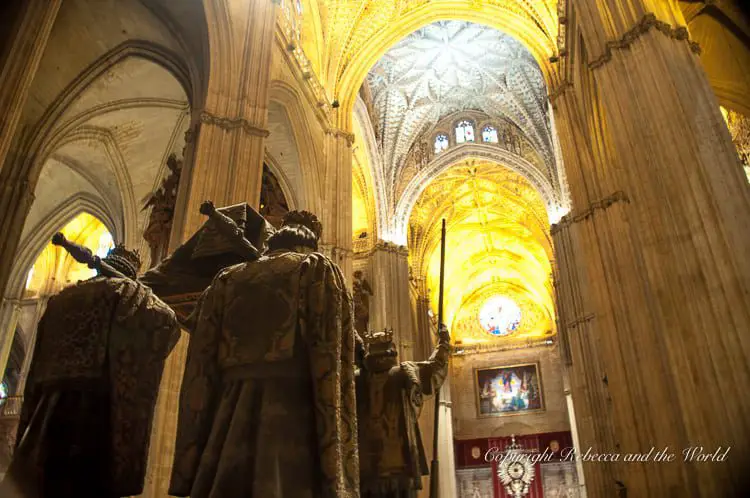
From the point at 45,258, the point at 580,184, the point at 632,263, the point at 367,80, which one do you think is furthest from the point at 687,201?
the point at 45,258

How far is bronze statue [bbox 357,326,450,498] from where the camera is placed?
352 cm

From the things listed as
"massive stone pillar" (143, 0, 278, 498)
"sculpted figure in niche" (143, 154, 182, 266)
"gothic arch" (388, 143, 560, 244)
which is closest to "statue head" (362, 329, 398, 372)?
"massive stone pillar" (143, 0, 278, 498)

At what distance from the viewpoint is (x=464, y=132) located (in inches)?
775

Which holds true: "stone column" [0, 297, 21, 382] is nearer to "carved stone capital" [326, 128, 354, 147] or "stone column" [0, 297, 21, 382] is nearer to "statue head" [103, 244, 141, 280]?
"carved stone capital" [326, 128, 354, 147]

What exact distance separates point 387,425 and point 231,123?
5.55m

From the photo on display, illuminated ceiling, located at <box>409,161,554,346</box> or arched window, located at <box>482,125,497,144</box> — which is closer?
arched window, located at <box>482,125,497,144</box>

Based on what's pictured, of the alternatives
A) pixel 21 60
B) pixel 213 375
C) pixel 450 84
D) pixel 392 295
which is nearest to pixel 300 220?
pixel 213 375

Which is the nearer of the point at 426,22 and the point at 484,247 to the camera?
the point at 426,22

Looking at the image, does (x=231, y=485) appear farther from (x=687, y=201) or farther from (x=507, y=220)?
(x=507, y=220)

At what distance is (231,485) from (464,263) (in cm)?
2609

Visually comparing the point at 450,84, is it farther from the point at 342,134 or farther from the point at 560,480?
the point at 560,480

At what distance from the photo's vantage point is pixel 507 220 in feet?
79.9

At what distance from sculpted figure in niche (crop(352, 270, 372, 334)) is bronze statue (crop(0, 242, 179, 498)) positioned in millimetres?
11506

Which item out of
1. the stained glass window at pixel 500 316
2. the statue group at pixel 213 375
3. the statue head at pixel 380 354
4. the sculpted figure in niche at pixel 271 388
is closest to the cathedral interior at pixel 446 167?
the statue head at pixel 380 354
